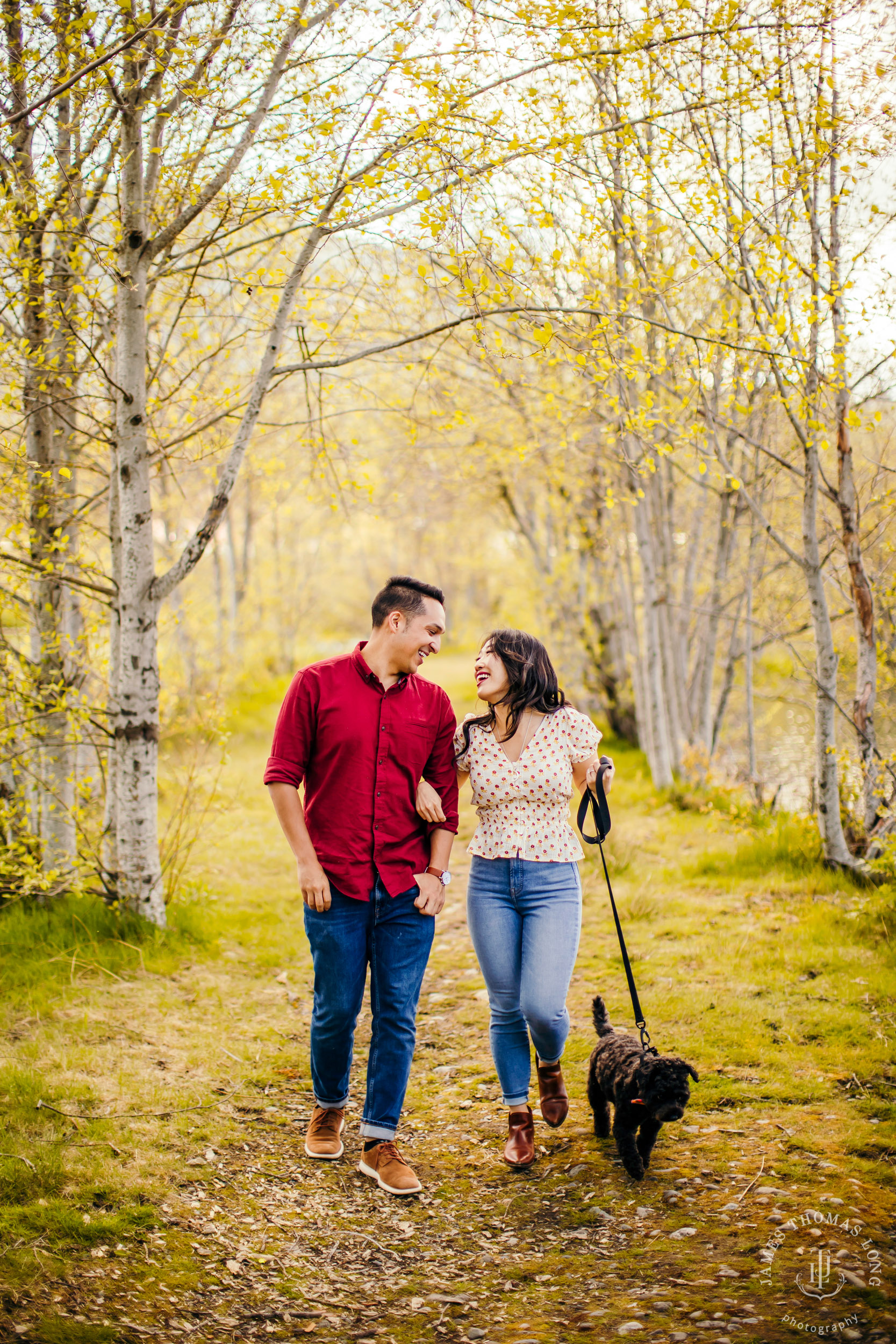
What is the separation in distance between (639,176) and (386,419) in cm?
660

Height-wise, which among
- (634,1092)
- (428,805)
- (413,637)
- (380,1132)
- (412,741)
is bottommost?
(380,1132)

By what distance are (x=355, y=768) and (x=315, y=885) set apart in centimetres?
46

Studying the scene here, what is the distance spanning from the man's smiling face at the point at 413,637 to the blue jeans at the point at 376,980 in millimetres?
840

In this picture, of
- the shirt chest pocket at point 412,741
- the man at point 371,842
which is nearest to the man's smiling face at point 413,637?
the man at point 371,842

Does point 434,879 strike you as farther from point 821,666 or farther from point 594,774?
point 821,666

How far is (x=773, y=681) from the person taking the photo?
60.5ft

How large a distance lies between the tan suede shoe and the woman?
42cm

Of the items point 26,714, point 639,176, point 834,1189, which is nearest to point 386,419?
point 639,176

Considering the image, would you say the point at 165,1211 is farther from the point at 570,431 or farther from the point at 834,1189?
the point at 570,431

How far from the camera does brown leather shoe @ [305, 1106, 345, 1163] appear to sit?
3730 mm

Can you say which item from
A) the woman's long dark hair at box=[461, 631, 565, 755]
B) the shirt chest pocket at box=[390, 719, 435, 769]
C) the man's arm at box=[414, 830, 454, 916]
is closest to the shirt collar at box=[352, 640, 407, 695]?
the shirt chest pocket at box=[390, 719, 435, 769]

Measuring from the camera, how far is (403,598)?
3.60 m

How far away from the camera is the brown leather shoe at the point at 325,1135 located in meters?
3.73

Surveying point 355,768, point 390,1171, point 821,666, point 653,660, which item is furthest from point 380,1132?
point 653,660
